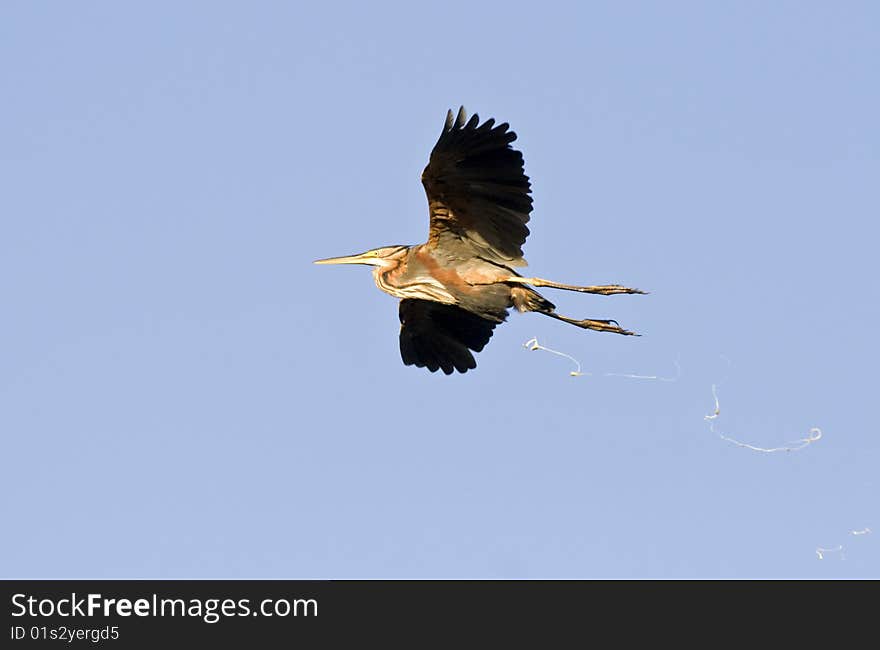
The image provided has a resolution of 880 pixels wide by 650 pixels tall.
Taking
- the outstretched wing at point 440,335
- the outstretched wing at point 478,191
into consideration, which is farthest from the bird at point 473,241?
the outstretched wing at point 440,335

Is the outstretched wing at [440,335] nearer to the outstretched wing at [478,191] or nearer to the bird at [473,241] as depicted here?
the bird at [473,241]

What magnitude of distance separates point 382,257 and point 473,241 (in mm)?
1177

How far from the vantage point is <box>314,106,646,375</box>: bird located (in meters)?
21.4

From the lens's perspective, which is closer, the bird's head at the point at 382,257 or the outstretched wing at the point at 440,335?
the bird's head at the point at 382,257

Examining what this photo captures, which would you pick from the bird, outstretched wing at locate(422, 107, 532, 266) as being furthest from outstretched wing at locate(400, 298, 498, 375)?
outstretched wing at locate(422, 107, 532, 266)

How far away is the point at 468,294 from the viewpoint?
22156 mm

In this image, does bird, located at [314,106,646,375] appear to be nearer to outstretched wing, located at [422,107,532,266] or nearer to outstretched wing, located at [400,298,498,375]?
outstretched wing, located at [422,107,532,266]

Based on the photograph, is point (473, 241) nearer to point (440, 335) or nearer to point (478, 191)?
point (478, 191)

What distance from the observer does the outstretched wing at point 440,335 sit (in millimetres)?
23688

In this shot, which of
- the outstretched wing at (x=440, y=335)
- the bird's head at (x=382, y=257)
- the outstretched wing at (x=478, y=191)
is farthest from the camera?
the outstretched wing at (x=440, y=335)

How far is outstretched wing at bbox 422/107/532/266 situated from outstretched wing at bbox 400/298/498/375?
1.68 m

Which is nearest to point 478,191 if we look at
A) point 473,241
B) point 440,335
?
point 473,241

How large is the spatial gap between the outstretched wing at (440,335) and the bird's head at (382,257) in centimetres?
85
